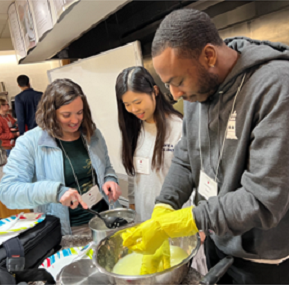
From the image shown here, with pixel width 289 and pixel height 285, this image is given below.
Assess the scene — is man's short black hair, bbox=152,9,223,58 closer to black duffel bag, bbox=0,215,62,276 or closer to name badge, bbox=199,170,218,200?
name badge, bbox=199,170,218,200

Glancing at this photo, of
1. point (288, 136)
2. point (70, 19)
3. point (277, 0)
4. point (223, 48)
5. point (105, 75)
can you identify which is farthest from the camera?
point (105, 75)

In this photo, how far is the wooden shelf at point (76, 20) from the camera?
2.04 m

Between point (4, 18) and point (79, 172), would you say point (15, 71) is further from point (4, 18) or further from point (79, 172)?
point (79, 172)

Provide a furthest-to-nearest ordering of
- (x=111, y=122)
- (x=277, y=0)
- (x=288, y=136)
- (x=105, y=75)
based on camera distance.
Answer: (x=111, y=122) → (x=105, y=75) → (x=277, y=0) → (x=288, y=136)

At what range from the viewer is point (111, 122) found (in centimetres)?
301

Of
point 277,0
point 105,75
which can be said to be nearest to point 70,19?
point 105,75

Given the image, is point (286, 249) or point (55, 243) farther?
point (55, 243)

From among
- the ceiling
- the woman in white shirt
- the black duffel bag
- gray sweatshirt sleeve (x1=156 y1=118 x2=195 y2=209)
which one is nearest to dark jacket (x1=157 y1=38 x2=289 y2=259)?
gray sweatshirt sleeve (x1=156 y1=118 x2=195 y2=209)

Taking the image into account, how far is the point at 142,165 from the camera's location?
154 cm

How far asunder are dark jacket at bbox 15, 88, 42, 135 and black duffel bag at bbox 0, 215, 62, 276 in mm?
3130

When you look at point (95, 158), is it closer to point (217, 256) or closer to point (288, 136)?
point (217, 256)

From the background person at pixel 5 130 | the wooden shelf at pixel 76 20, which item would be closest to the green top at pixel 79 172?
the wooden shelf at pixel 76 20

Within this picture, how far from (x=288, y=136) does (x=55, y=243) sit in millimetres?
1015

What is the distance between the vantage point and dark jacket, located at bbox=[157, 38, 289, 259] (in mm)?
646
